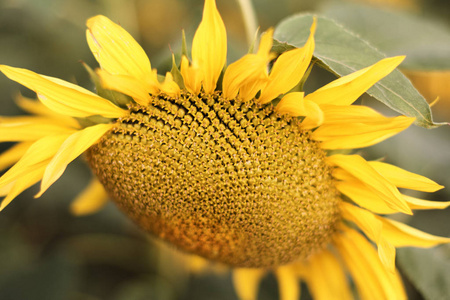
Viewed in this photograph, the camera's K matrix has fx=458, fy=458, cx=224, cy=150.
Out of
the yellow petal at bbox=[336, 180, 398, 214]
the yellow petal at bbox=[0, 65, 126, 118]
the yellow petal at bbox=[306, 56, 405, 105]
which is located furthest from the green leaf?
the yellow petal at bbox=[0, 65, 126, 118]

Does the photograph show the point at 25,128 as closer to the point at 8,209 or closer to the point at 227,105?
the point at 227,105

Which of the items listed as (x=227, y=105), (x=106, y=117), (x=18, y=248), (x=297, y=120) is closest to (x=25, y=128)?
(x=106, y=117)

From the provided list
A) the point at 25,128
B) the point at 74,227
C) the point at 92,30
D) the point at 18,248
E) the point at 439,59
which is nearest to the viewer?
the point at 92,30

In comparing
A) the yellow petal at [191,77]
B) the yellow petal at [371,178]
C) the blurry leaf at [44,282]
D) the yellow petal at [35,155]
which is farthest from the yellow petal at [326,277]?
the blurry leaf at [44,282]

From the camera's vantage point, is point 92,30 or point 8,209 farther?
point 8,209

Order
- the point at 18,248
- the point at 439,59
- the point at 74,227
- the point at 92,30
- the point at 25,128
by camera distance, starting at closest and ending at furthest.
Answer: the point at 92,30
the point at 25,128
the point at 439,59
the point at 18,248
the point at 74,227

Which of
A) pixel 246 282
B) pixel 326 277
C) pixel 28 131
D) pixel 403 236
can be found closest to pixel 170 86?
pixel 28 131

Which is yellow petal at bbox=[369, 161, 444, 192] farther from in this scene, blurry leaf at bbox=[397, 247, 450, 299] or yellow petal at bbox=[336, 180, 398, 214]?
blurry leaf at bbox=[397, 247, 450, 299]
